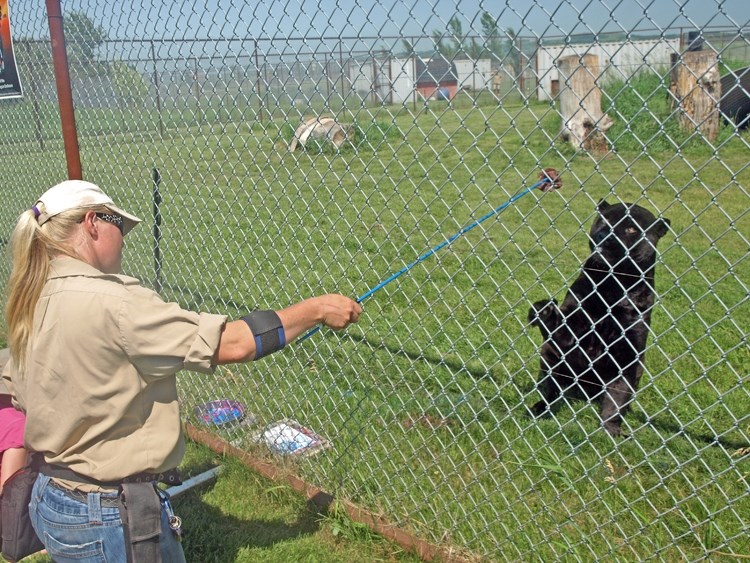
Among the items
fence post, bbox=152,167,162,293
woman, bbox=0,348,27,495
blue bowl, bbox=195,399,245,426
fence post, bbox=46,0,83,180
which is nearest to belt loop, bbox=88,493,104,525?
woman, bbox=0,348,27,495

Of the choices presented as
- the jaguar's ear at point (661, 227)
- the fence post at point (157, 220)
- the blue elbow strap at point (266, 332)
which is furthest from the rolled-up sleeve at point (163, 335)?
the fence post at point (157, 220)

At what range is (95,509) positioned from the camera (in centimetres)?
230

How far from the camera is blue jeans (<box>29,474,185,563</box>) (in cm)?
231

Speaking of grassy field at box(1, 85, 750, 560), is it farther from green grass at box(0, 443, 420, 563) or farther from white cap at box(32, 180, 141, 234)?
white cap at box(32, 180, 141, 234)

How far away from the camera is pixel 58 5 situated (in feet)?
12.6

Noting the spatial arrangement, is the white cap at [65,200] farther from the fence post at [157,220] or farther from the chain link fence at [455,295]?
the fence post at [157,220]

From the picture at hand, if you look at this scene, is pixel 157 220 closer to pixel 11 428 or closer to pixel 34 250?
pixel 11 428

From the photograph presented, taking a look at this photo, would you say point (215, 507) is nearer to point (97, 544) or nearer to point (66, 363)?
point (97, 544)

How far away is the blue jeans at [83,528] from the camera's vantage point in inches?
90.9

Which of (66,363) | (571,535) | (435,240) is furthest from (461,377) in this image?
(435,240)

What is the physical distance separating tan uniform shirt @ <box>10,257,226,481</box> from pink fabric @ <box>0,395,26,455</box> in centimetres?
63

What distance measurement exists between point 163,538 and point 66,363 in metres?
0.69

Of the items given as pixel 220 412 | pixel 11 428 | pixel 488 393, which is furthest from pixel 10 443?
pixel 488 393

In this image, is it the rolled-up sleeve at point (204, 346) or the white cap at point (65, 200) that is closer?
the rolled-up sleeve at point (204, 346)
